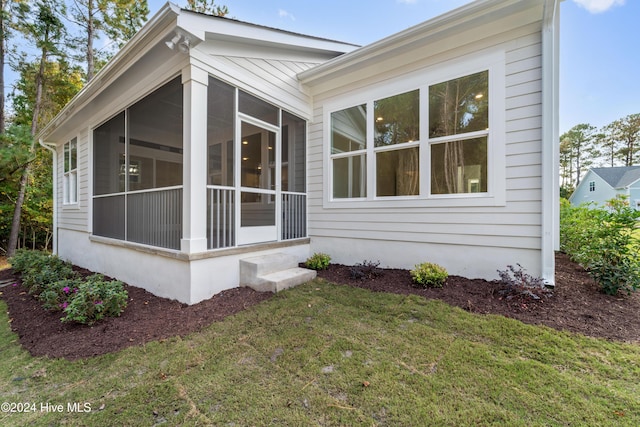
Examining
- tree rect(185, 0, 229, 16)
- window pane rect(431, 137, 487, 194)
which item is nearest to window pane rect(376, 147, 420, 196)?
window pane rect(431, 137, 487, 194)

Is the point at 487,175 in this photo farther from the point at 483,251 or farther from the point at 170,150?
the point at 170,150

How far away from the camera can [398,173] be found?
462 centimetres

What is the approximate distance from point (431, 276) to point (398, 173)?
1856 millimetres

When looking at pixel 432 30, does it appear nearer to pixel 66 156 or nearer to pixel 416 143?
pixel 416 143

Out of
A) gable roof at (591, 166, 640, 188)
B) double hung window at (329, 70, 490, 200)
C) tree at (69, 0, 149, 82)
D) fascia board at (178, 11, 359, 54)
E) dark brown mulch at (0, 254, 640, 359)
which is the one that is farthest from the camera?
gable roof at (591, 166, 640, 188)

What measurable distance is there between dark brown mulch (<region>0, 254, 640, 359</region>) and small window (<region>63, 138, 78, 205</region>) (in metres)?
4.35

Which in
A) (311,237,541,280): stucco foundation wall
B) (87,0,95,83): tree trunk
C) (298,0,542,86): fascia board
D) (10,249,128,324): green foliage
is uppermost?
(87,0,95,83): tree trunk

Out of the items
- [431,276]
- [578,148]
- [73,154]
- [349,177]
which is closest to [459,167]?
[431,276]

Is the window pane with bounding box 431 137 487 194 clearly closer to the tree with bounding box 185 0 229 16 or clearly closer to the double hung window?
the double hung window

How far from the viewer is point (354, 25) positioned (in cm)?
1037

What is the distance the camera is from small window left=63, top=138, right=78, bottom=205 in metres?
7.17

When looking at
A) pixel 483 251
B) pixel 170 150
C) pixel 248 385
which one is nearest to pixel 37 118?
pixel 170 150

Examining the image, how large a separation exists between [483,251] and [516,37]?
2.99 meters

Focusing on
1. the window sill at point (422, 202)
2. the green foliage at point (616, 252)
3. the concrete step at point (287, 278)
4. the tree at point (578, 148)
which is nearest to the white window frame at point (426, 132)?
the window sill at point (422, 202)
